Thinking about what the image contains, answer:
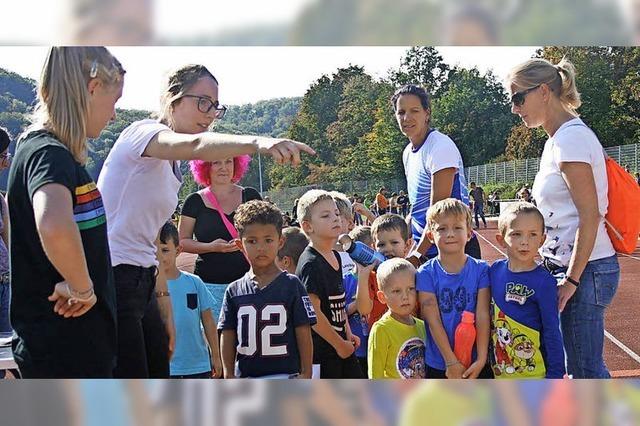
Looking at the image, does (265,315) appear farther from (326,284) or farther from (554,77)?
(554,77)

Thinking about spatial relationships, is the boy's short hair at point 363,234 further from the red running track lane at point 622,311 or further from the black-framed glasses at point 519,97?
the black-framed glasses at point 519,97

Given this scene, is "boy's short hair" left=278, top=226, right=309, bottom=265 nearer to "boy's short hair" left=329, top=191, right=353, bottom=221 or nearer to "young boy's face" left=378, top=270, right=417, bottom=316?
"boy's short hair" left=329, top=191, right=353, bottom=221

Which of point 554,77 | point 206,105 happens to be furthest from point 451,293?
point 206,105

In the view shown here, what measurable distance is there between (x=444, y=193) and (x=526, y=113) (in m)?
0.39

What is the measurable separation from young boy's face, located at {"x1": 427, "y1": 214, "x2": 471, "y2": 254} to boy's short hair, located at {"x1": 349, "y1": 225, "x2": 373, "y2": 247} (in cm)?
27

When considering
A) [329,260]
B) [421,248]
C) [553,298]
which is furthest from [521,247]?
[329,260]

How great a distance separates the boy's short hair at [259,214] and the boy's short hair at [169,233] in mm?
239

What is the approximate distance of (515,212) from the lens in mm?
2586

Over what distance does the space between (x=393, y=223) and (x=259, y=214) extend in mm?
500

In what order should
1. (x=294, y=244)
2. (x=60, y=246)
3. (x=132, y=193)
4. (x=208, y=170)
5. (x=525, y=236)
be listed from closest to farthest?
(x=60, y=246), (x=132, y=193), (x=525, y=236), (x=208, y=170), (x=294, y=244)

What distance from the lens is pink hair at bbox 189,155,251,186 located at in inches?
105

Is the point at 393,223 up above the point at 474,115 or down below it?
below

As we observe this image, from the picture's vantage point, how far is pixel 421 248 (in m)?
2.78

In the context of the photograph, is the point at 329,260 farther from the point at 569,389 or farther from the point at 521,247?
the point at 569,389
